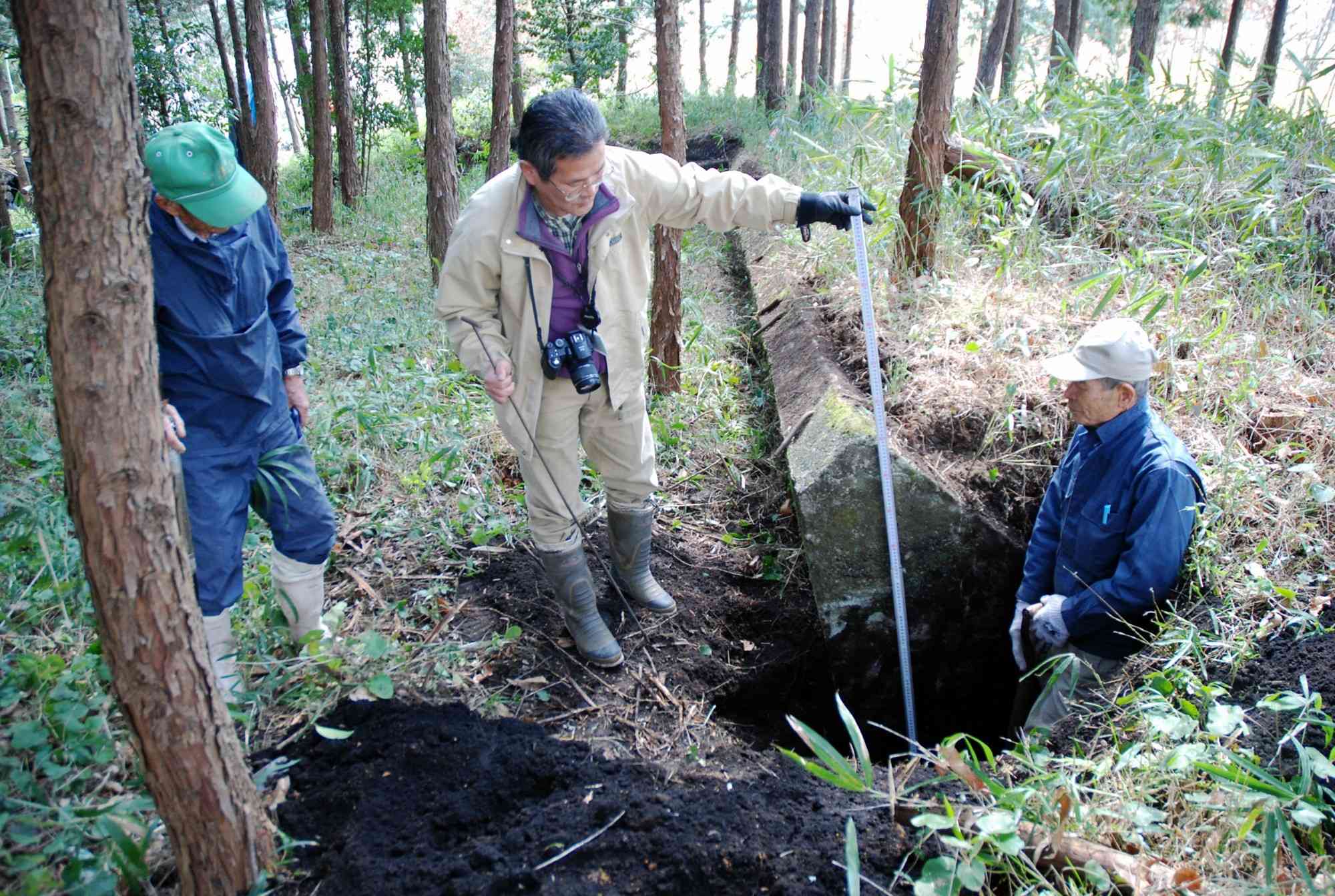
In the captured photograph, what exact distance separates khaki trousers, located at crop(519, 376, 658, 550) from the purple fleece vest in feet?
0.53

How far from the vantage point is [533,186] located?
9.05ft

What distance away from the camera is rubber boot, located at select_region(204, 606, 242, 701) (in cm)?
261

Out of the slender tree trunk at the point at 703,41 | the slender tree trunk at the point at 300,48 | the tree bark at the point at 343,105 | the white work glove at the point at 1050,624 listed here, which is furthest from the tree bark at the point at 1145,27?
the slender tree trunk at the point at 300,48

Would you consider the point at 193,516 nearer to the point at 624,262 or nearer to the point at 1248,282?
the point at 624,262

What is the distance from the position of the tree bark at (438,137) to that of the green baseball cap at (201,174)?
4.63 meters

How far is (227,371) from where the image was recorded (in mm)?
2506

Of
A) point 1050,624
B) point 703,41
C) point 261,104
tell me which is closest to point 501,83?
point 261,104

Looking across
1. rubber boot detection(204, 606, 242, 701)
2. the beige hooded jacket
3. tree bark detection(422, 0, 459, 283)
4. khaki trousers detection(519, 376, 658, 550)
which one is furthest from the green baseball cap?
tree bark detection(422, 0, 459, 283)

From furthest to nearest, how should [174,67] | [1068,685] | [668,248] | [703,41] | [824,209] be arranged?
1. [703,41]
2. [174,67]
3. [668,248]
4. [824,209]
5. [1068,685]

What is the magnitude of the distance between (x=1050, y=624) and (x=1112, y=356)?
96cm

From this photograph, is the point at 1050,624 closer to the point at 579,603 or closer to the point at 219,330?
the point at 579,603

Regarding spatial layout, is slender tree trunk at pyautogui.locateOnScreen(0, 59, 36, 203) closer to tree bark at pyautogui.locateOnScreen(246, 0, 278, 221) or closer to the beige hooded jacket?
tree bark at pyautogui.locateOnScreen(246, 0, 278, 221)

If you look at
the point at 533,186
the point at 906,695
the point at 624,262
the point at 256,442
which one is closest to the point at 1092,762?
the point at 906,695

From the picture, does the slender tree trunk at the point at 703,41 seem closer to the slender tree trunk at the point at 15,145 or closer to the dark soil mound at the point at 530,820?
the slender tree trunk at the point at 15,145
